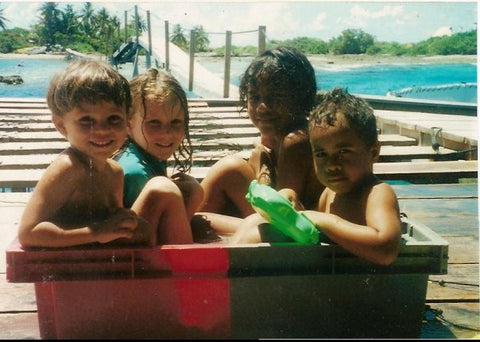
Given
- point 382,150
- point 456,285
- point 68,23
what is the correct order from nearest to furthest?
point 456,285 → point 382,150 → point 68,23

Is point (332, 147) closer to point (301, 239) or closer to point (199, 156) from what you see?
point (301, 239)

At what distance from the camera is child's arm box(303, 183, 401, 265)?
54.9 inches

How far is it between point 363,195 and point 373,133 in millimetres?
200

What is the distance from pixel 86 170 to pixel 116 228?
0.76 feet

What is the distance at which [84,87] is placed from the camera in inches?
61.2

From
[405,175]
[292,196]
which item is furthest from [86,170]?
[405,175]

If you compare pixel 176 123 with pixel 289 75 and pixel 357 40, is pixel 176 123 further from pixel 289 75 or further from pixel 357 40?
pixel 357 40

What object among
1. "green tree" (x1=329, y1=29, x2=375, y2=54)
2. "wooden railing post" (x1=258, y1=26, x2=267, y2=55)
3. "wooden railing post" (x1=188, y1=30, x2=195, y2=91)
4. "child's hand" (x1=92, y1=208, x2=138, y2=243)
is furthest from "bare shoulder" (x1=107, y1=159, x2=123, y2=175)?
"wooden railing post" (x1=188, y1=30, x2=195, y2=91)

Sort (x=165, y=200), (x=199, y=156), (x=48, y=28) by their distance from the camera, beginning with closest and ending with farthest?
(x=165, y=200), (x=199, y=156), (x=48, y=28)

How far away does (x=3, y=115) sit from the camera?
612 cm

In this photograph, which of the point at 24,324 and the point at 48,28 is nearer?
the point at 24,324

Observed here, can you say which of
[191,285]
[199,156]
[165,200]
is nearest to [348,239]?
[191,285]

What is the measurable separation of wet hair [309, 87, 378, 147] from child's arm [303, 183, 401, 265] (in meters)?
0.27

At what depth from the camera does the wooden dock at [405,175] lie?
5.88 ft
